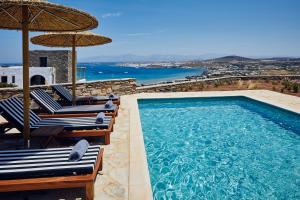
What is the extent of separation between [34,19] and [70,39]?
4.08 m

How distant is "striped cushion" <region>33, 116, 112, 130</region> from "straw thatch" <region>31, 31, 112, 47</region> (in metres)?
3.05

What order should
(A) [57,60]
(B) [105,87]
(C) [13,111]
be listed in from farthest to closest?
1. (A) [57,60]
2. (B) [105,87]
3. (C) [13,111]

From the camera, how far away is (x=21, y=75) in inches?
1260

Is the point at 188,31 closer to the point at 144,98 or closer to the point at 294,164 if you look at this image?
the point at 144,98

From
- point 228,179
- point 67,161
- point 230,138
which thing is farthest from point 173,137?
point 67,161

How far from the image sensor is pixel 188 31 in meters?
79.6

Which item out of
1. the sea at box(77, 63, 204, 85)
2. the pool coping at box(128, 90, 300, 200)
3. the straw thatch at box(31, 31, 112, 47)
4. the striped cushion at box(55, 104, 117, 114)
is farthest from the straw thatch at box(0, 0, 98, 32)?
the sea at box(77, 63, 204, 85)

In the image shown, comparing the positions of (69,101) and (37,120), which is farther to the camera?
(69,101)

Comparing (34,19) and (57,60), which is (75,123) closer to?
(34,19)

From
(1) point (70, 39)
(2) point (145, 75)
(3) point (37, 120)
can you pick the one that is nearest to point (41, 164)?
(3) point (37, 120)

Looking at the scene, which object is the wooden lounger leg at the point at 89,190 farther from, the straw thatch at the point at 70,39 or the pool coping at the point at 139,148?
the straw thatch at the point at 70,39

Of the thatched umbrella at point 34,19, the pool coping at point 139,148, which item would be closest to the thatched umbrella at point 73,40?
the thatched umbrella at point 34,19

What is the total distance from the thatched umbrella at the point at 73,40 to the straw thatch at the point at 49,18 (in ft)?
7.39

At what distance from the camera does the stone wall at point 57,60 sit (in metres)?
37.2
